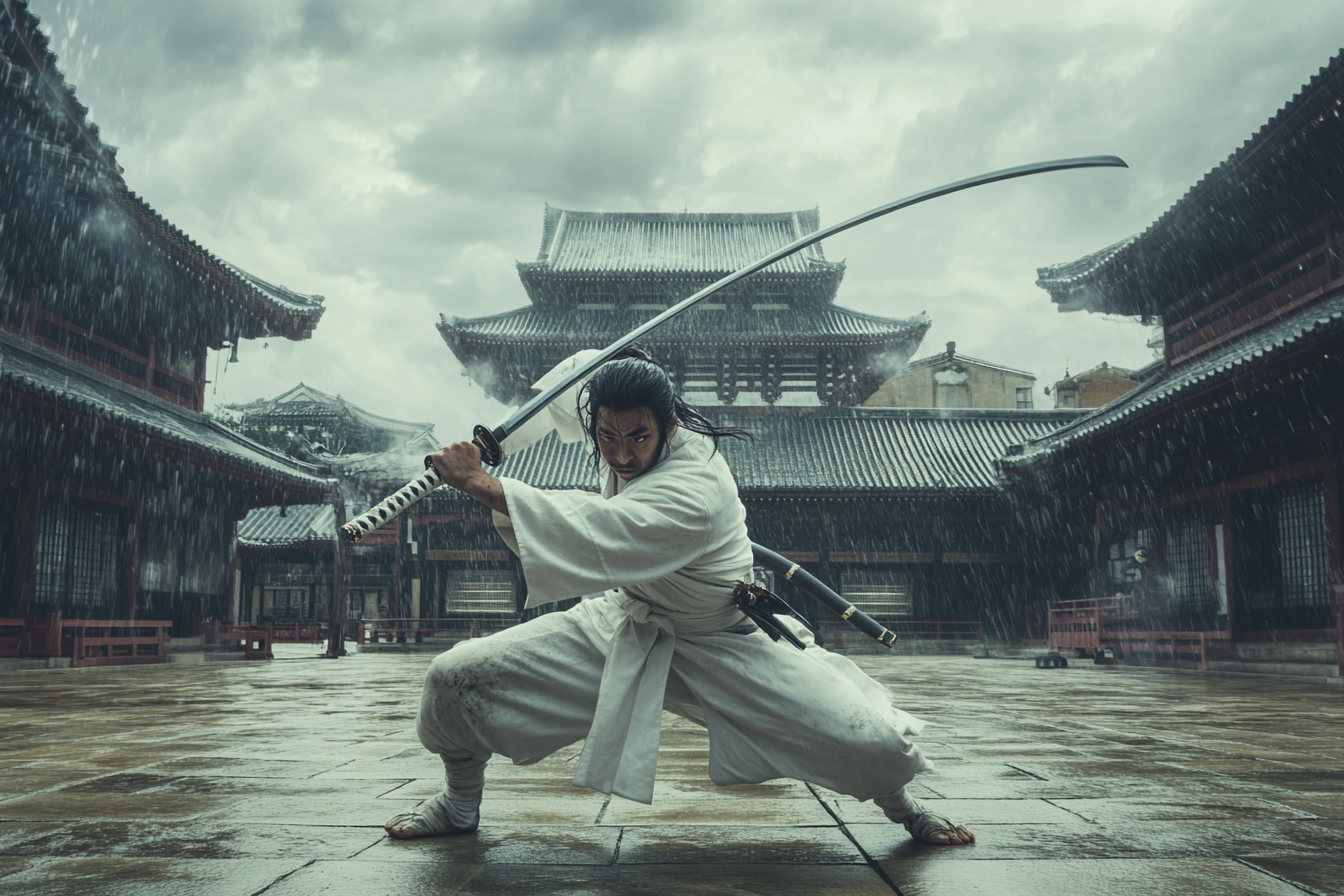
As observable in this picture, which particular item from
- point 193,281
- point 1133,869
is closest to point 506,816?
point 1133,869

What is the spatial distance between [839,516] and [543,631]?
59.0 ft

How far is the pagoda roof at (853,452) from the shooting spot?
63.4 ft

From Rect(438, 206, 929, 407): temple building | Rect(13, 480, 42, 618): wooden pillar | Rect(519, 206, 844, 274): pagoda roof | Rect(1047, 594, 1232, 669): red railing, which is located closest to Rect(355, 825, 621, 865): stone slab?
Rect(13, 480, 42, 618): wooden pillar

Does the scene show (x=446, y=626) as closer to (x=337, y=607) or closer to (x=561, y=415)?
(x=337, y=607)

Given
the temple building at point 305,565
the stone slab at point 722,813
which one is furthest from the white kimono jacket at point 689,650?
the temple building at point 305,565

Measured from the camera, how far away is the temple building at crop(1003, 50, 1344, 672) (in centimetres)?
1005

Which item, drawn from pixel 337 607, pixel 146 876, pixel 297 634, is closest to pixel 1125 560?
pixel 337 607

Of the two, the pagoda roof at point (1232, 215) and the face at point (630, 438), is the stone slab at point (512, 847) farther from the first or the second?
the pagoda roof at point (1232, 215)

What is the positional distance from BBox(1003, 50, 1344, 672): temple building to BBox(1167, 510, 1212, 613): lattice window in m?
0.03

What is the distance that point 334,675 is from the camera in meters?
11.1

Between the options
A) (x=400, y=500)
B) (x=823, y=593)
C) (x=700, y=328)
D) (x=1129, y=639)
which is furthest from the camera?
(x=700, y=328)

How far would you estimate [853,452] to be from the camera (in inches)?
824

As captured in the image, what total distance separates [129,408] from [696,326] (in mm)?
12555

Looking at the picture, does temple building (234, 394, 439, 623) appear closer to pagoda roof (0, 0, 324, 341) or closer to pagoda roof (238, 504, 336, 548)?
pagoda roof (238, 504, 336, 548)
